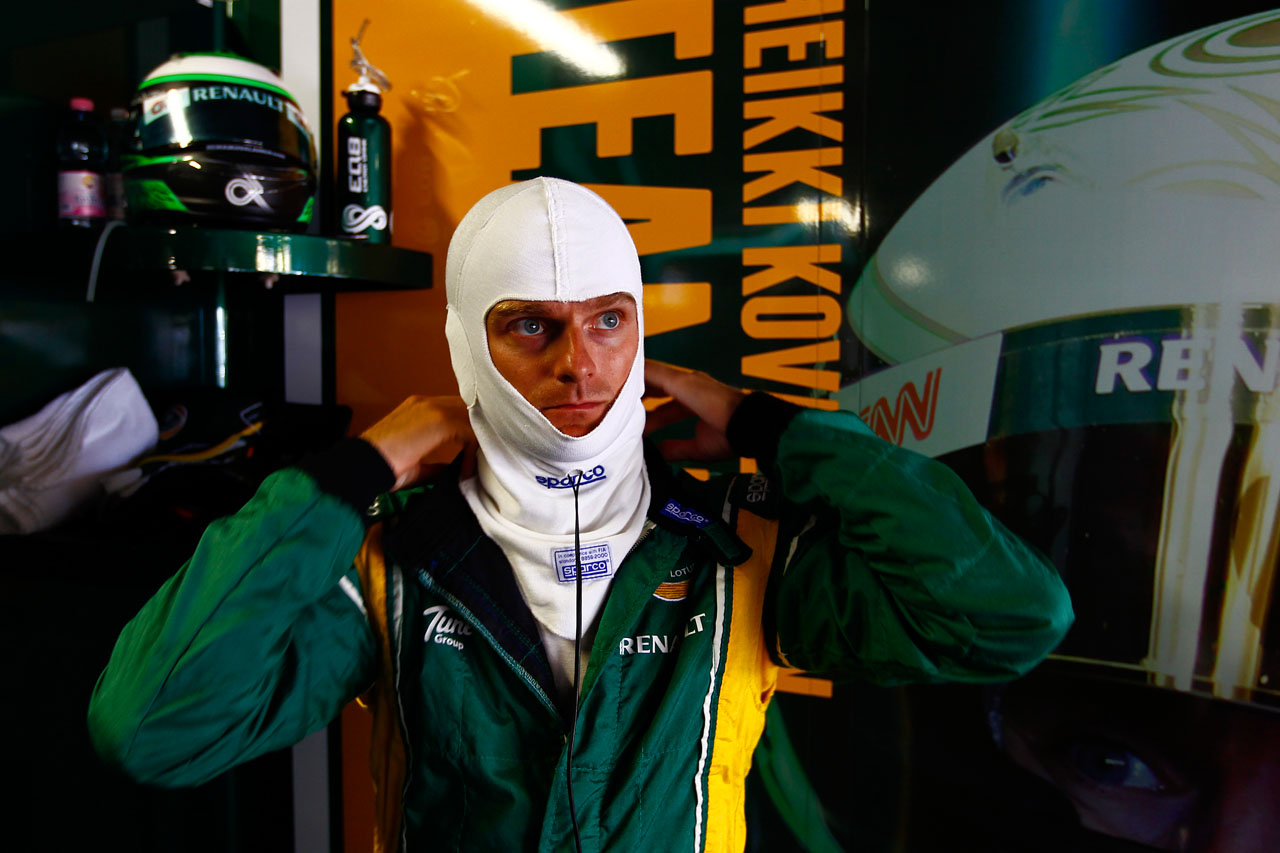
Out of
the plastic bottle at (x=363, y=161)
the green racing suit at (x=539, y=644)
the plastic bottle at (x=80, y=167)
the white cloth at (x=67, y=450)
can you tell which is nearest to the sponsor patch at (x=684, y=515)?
the green racing suit at (x=539, y=644)

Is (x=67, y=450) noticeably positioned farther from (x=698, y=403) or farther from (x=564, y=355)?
(x=698, y=403)

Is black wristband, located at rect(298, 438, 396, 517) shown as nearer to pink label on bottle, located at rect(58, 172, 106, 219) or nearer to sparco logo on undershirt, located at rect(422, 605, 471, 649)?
sparco logo on undershirt, located at rect(422, 605, 471, 649)

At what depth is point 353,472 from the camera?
0.88 metres

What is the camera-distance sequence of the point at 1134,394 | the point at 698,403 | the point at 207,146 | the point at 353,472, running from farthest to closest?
the point at 207,146 → the point at 1134,394 → the point at 698,403 → the point at 353,472

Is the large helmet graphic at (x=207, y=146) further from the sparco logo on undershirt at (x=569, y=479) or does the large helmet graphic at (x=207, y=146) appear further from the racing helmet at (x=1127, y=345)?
the racing helmet at (x=1127, y=345)

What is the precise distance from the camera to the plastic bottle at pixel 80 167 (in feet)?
4.87

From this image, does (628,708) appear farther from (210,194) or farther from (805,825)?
(210,194)

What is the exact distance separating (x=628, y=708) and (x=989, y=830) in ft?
2.77

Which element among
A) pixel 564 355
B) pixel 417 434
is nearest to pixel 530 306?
pixel 564 355

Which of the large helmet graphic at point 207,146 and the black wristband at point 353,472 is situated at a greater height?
the large helmet graphic at point 207,146

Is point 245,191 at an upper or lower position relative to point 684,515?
upper

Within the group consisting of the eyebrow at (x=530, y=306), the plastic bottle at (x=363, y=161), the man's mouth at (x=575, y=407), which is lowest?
the man's mouth at (x=575, y=407)

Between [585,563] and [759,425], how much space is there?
0.84ft

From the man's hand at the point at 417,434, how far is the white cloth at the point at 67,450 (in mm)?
806
